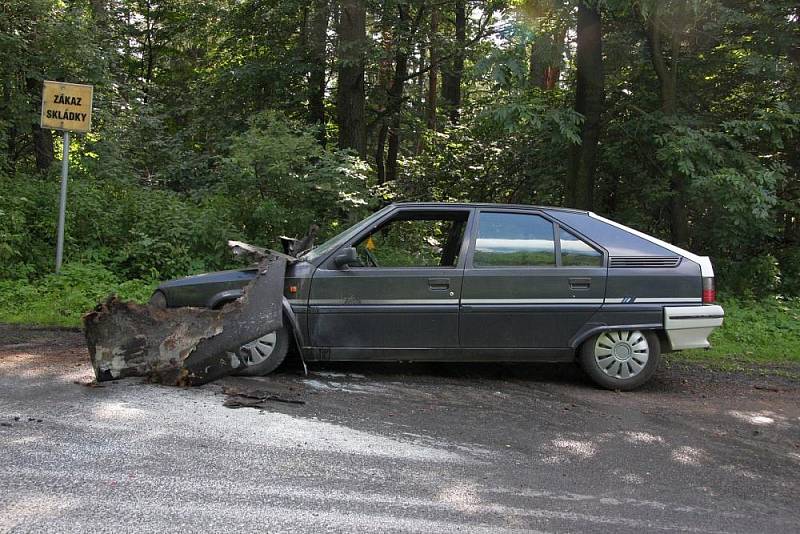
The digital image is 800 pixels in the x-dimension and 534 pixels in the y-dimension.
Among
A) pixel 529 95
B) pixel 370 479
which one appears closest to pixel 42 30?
pixel 529 95

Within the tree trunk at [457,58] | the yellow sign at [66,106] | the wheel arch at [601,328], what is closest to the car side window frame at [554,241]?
the wheel arch at [601,328]

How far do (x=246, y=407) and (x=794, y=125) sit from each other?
10056mm

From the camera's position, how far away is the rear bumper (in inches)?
251

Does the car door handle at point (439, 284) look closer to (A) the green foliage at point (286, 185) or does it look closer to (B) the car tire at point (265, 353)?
(B) the car tire at point (265, 353)

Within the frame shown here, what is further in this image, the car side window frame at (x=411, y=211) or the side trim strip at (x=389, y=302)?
the car side window frame at (x=411, y=211)

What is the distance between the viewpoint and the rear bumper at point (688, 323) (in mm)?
6371

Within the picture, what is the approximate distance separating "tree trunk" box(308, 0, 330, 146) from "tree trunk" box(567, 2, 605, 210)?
592 centimetres

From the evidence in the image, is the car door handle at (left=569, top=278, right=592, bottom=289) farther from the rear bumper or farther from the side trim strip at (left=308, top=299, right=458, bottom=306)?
the side trim strip at (left=308, top=299, right=458, bottom=306)

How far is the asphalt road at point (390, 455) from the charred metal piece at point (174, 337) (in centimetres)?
17

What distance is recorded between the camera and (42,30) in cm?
1377

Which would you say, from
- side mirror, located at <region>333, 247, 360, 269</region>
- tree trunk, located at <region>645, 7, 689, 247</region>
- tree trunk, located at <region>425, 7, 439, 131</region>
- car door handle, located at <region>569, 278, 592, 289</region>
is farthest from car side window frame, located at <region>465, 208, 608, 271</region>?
tree trunk, located at <region>425, 7, 439, 131</region>

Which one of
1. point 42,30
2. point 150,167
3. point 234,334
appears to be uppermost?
point 42,30

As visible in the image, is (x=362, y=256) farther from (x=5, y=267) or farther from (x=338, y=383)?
(x=5, y=267)

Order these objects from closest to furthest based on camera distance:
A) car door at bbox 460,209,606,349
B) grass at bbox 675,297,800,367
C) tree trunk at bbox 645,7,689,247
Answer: car door at bbox 460,209,606,349 → grass at bbox 675,297,800,367 → tree trunk at bbox 645,7,689,247
